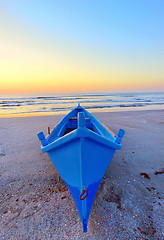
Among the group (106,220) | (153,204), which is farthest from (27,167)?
(153,204)

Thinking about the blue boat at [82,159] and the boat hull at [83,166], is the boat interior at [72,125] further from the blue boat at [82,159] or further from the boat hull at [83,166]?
the boat hull at [83,166]

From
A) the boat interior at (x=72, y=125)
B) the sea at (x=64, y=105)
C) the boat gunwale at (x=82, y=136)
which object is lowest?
the sea at (x=64, y=105)

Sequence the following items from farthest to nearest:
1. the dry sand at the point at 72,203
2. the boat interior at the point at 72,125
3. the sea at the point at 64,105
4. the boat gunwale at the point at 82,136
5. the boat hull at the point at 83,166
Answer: the sea at the point at 64,105 < the boat interior at the point at 72,125 < the dry sand at the point at 72,203 < the boat hull at the point at 83,166 < the boat gunwale at the point at 82,136

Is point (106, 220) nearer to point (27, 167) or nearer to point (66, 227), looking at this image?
point (66, 227)

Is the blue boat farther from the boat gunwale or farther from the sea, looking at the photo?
the sea

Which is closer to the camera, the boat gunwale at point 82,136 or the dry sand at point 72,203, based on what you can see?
the boat gunwale at point 82,136

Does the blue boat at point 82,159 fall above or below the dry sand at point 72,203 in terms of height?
above

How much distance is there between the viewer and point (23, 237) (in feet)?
7.47

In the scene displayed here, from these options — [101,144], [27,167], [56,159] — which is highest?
[101,144]

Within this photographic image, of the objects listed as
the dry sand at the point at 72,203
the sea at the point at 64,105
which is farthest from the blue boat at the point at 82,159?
the sea at the point at 64,105

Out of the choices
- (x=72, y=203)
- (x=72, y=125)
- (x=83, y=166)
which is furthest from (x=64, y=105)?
(x=83, y=166)

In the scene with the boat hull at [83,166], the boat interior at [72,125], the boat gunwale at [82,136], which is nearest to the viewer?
the boat gunwale at [82,136]

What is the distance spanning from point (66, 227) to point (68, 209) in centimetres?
36

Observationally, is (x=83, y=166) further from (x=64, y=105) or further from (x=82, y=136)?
(x=64, y=105)
